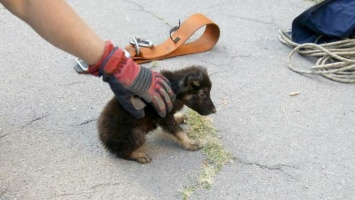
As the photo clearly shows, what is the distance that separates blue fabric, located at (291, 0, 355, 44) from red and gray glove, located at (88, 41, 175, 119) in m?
2.03

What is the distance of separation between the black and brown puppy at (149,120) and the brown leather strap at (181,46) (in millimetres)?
1103

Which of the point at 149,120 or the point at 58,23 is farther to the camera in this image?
the point at 149,120

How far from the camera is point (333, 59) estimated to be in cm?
417

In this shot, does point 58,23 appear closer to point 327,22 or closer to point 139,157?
point 139,157

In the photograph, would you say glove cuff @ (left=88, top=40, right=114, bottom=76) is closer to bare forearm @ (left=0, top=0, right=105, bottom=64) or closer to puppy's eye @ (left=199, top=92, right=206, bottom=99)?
bare forearm @ (left=0, top=0, right=105, bottom=64)

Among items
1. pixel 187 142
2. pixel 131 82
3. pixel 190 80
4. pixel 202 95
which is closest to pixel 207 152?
pixel 187 142

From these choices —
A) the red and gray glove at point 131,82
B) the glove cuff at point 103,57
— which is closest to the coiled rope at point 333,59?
the red and gray glove at point 131,82

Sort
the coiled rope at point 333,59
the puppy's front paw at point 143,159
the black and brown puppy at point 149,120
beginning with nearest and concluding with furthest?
the black and brown puppy at point 149,120
the puppy's front paw at point 143,159
the coiled rope at point 333,59

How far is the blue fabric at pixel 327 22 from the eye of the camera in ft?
13.6

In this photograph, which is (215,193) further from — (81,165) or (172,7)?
(172,7)

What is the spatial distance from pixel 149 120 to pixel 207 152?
0.45 m

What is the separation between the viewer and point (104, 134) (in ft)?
9.52

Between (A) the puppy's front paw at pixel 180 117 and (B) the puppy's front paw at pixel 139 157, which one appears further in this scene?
(A) the puppy's front paw at pixel 180 117

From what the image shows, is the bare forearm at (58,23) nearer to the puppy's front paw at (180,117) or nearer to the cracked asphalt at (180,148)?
the cracked asphalt at (180,148)
